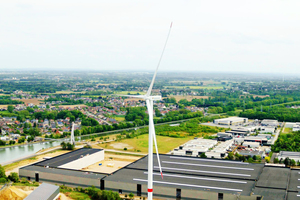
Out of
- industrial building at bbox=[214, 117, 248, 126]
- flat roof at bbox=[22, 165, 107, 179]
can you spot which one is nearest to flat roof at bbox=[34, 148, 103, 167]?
flat roof at bbox=[22, 165, 107, 179]

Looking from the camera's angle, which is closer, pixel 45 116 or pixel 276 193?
pixel 276 193

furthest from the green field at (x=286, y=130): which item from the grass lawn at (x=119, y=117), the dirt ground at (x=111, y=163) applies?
the grass lawn at (x=119, y=117)

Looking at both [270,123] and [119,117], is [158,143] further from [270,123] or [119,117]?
[119,117]

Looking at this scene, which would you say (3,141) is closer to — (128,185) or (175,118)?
(128,185)

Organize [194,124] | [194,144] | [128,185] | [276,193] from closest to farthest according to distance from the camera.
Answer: [276,193] → [128,185] → [194,144] → [194,124]

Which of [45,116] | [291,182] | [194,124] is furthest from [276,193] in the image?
[45,116]

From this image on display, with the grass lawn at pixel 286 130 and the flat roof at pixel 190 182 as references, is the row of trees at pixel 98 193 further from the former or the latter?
the grass lawn at pixel 286 130

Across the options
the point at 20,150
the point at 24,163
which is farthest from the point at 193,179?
the point at 20,150
